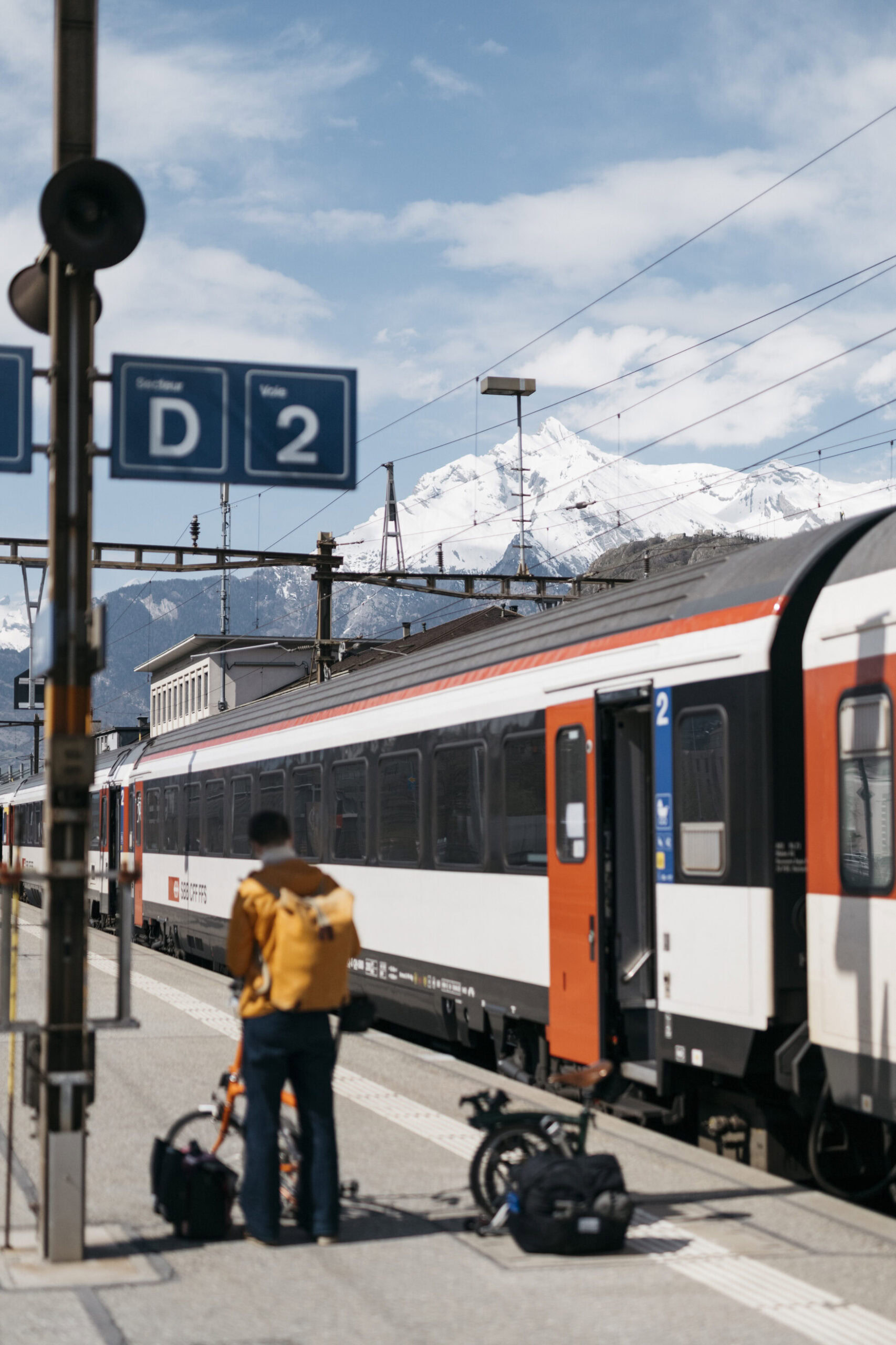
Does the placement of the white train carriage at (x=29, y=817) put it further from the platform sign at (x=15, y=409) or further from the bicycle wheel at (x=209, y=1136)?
the bicycle wheel at (x=209, y=1136)

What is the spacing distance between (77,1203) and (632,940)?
4.22 m

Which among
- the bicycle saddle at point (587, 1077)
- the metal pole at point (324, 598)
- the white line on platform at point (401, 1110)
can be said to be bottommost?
the white line on platform at point (401, 1110)

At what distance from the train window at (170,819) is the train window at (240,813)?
12.0 feet

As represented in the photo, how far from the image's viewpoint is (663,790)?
895cm

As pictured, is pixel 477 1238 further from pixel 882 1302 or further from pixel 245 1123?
pixel 882 1302

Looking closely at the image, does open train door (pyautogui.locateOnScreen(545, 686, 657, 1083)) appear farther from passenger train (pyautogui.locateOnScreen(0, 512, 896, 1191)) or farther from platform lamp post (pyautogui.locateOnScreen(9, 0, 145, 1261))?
platform lamp post (pyautogui.locateOnScreen(9, 0, 145, 1261))

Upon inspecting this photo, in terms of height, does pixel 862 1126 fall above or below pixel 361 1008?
below

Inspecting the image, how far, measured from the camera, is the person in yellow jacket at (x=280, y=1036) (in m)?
6.45

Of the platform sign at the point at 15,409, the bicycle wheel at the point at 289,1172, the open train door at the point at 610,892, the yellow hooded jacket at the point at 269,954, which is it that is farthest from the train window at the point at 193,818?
the yellow hooded jacket at the point at 269,954

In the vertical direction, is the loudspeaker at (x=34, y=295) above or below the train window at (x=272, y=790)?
above

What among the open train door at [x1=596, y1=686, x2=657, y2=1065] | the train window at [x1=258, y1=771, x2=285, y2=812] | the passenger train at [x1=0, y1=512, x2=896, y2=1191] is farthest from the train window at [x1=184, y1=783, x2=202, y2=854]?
the open train door at [x1=596, y1=686, x2=657, y2=1065]

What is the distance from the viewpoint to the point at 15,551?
2469cm

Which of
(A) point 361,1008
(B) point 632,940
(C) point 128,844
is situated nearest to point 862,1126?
(B) point 632,940

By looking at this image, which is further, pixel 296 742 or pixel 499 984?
pixel 296 742
